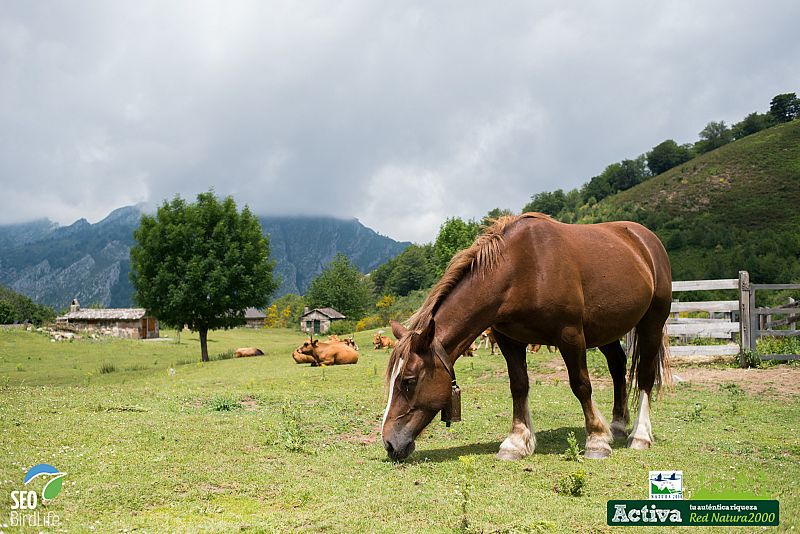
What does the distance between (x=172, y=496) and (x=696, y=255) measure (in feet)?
197

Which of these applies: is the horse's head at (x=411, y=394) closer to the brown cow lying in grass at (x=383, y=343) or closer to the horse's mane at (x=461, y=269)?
the horse's mane at (x=461, y=269)

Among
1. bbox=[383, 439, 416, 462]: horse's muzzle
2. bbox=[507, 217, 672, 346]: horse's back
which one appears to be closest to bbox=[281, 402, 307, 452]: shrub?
bbox=[383, 439, 416, 462]: horse's muzzle

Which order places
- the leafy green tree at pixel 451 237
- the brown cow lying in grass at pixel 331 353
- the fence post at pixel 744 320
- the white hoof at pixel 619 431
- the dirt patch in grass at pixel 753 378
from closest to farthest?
the white hoof at pixel 619 431 → the dirt patch in grass at pixel 753 378 → the fence post at pixel 744 320 → the brown cow lying in grass at pixel 331 353 → the leafy green tree at pixel 451 237

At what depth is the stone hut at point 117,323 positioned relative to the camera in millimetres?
61438

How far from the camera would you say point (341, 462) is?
5.71 meters

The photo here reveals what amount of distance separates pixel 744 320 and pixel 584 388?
37.8 feet

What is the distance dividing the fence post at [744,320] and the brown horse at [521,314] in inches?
399

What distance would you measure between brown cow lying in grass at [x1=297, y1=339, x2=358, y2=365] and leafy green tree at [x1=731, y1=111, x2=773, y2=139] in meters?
111

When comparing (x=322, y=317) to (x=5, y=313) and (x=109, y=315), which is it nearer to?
(x=109, y=315)

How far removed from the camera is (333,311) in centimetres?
7856

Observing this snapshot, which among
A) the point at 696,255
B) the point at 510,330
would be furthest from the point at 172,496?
the point at 696,255

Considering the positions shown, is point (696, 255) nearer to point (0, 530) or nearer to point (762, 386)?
point (762, 386)

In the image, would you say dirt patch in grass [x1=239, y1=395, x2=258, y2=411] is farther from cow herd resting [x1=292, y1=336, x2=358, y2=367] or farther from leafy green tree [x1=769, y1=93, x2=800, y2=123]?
leafy green tree [x1=769, y1=93, x2=800, y2=123]

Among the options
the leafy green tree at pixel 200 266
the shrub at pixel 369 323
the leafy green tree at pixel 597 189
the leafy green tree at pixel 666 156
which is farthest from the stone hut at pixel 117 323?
the leafy green tree at pixel 666 156
